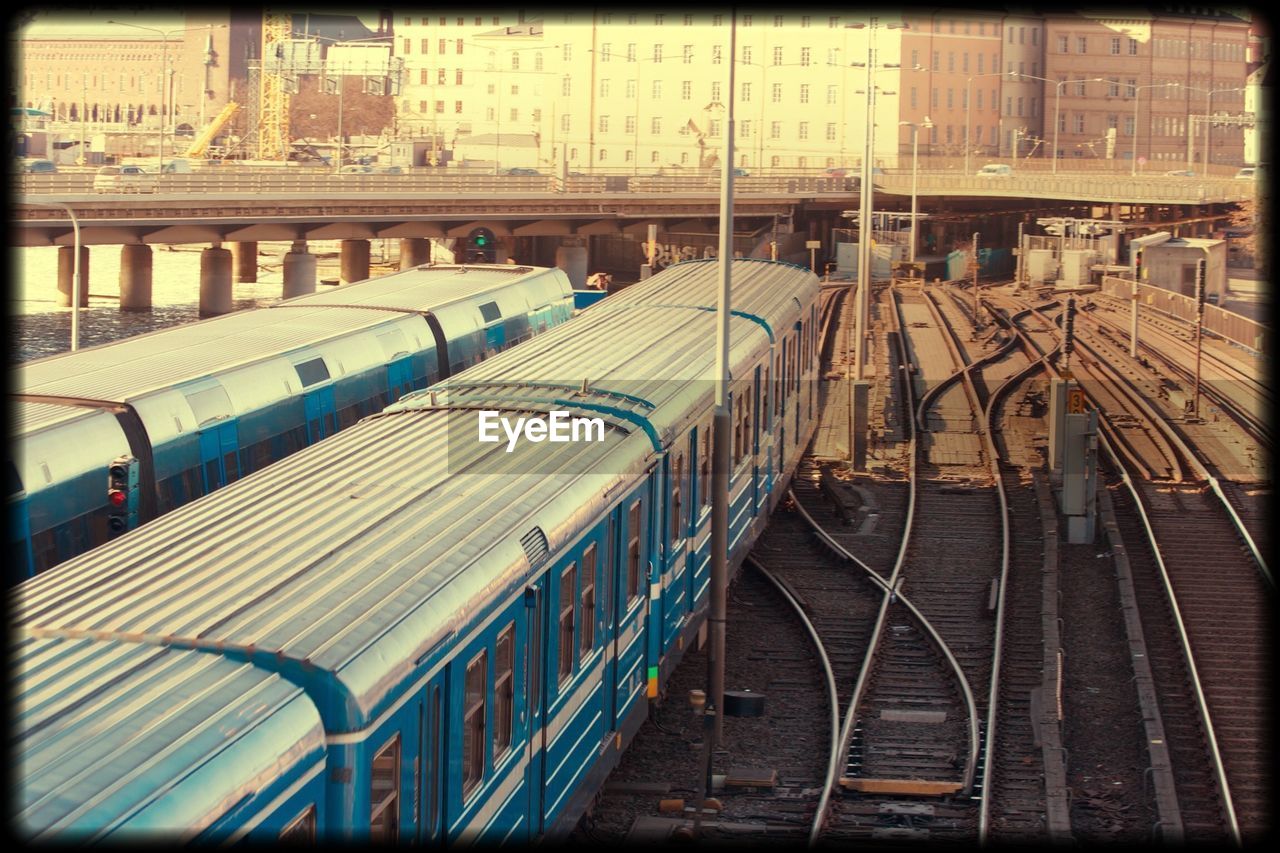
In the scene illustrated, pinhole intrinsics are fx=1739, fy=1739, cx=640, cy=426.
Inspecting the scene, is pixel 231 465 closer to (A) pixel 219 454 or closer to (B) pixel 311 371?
(A) pixel 219 454

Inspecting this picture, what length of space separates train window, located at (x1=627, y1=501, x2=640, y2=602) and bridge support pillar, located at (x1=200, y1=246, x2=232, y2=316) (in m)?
43.0

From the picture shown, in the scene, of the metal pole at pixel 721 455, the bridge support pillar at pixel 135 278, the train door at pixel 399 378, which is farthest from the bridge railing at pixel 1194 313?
the bridge support pillar at pixel 135 278

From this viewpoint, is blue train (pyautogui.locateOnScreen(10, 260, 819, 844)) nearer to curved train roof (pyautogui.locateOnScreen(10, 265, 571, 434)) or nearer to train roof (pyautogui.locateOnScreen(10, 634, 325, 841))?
train roof (pyautogui.locateOnScreen(10, 634, 325, 841))

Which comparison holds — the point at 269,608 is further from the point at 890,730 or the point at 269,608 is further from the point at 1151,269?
the point at 1151,269

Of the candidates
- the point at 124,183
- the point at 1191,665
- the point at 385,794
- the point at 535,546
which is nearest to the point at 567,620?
the point at 535,546

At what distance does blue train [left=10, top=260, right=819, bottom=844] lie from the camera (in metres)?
5.97

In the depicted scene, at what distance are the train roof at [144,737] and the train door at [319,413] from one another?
933cm

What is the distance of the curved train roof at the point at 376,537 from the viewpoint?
700cm

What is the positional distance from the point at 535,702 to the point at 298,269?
46663mm

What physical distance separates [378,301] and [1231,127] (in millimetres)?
111895

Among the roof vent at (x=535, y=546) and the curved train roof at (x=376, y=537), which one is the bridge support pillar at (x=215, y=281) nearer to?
the curved train roof at (x=376, y=537)

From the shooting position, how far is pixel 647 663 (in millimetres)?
12852

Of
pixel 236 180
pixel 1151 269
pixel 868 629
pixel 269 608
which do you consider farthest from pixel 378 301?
pixel 1151 269

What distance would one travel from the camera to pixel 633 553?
12.1m
